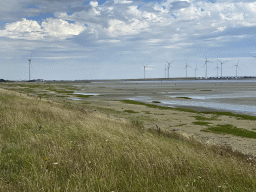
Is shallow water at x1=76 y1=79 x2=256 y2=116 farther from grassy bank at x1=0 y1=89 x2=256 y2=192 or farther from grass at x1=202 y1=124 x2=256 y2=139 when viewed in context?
grassy bank at x1=0 y1=89 x2=256 y2=192

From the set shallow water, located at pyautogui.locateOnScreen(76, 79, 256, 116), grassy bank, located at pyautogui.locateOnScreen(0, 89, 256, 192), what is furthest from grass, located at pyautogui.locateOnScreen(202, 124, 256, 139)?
grassy bank, located at pyautogui.locateOnScreen(0, 89, 256, 192)

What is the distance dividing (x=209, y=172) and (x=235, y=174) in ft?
2.19

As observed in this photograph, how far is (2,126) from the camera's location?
10.9 m

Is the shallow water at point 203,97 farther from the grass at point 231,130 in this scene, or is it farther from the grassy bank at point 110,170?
the grassy bank at point 110,170

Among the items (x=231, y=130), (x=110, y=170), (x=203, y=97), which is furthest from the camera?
(x=203, y=97)

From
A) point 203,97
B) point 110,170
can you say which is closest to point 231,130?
point 110,170

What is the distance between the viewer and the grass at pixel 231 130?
17708mm

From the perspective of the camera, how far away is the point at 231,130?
62.7ft

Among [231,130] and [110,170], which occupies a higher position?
[110,170]

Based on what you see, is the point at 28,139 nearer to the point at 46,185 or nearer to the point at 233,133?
the point at 46,185

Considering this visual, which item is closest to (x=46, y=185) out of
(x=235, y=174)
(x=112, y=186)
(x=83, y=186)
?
(x=83, y=186)

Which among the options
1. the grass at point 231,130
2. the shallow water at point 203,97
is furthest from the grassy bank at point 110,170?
the shallow water at point 203,97

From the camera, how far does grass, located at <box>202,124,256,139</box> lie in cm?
1771

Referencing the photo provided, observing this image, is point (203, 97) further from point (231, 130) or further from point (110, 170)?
point (110, 170)
